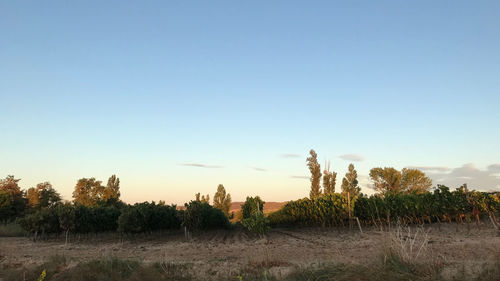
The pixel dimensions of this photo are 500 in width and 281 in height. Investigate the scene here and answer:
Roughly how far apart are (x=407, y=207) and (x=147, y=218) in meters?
16.1

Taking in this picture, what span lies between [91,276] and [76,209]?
1554 cm

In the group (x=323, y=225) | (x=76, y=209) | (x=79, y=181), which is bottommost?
(x=323, y=225)

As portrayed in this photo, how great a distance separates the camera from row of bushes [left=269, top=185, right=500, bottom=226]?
686 inches

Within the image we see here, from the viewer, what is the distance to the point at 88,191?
150ft

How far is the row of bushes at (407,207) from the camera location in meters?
17.4

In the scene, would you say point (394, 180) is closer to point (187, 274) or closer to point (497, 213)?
point (497, 213)

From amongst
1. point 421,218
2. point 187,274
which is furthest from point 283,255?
point 421,218

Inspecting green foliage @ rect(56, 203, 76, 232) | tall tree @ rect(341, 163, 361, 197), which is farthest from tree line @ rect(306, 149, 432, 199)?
green foliage @ rect(56, 203, 76, 232)

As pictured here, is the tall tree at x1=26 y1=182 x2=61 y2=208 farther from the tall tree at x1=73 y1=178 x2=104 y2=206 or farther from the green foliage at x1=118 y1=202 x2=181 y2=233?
the green foliage at x1=118 y1=202 x2=181 y2=233

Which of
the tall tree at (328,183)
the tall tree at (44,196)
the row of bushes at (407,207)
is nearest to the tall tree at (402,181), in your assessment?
the tall tree at (328,183)

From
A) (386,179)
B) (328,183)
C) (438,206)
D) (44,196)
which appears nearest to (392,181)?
(386,179)

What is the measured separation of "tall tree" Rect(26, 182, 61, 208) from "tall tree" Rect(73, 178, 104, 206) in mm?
2665

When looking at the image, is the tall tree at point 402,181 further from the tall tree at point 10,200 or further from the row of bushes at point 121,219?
the tall tree at point 10,200

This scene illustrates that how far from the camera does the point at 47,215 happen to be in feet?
66.0
